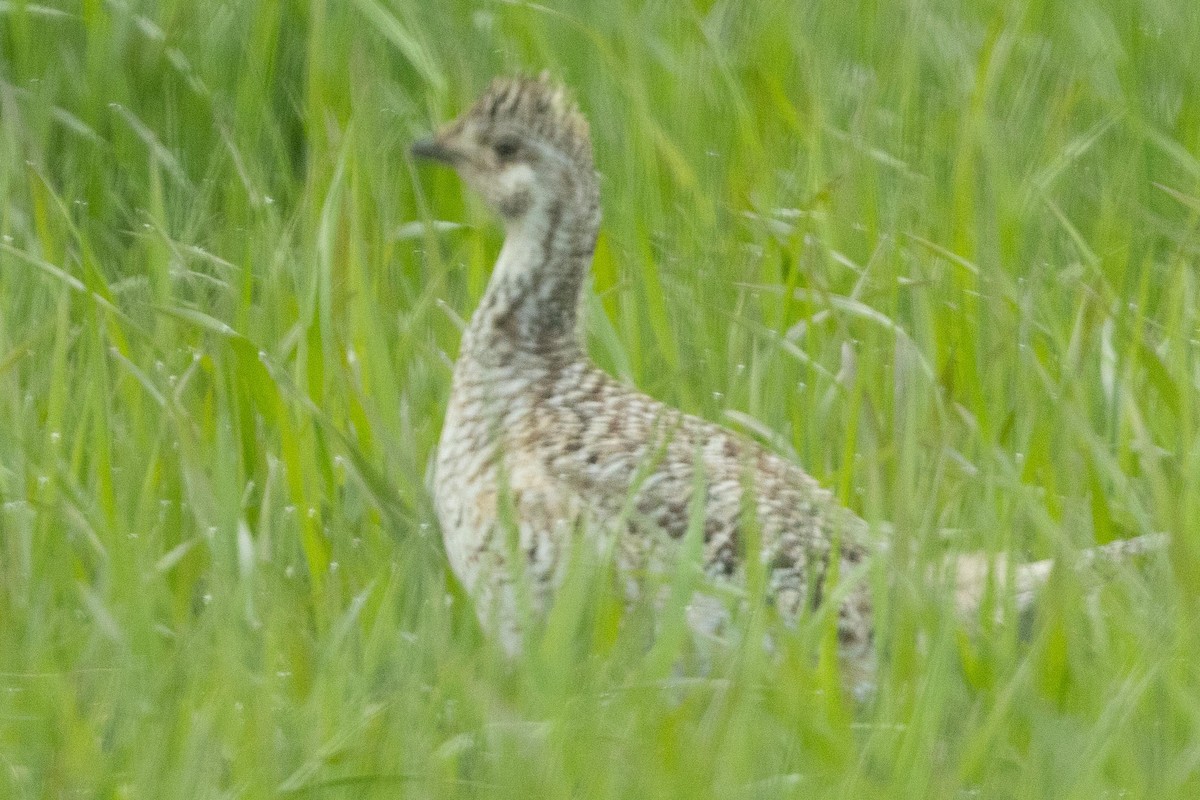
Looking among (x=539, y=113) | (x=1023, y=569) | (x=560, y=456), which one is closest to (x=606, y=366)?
(x=539, y=113)

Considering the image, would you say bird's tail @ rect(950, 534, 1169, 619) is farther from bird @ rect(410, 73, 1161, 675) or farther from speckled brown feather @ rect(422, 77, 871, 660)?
speckled brown feather @ rect(422, 77, 871, 660)

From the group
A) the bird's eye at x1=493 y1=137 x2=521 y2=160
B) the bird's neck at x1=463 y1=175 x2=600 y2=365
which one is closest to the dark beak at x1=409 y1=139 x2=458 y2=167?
the bird's eye at x1=493 y1=137 x2=521 y2=160

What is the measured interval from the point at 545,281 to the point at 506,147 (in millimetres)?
290

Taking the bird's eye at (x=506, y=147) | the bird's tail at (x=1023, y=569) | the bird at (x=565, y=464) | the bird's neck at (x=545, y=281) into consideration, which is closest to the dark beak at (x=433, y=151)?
the bird at (x=565, y=464)

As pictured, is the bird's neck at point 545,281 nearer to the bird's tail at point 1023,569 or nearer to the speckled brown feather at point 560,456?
the speckled brown feather at point 560,456

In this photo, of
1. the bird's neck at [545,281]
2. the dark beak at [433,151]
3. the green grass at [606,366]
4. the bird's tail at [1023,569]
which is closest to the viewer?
the green grass at [606,366]

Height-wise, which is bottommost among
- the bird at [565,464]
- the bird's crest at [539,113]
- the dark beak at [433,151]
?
the bird at [565,464]

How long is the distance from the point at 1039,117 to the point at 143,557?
331cm

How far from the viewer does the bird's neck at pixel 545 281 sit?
A: 173 inches

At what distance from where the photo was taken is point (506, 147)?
14.8 feet

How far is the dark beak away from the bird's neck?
236 millimetres

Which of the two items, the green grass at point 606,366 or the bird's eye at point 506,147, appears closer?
the green grass at point 606,366

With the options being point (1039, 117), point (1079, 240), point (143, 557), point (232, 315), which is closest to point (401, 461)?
point (143, 557)

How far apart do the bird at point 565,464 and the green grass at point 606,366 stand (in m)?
0.12
